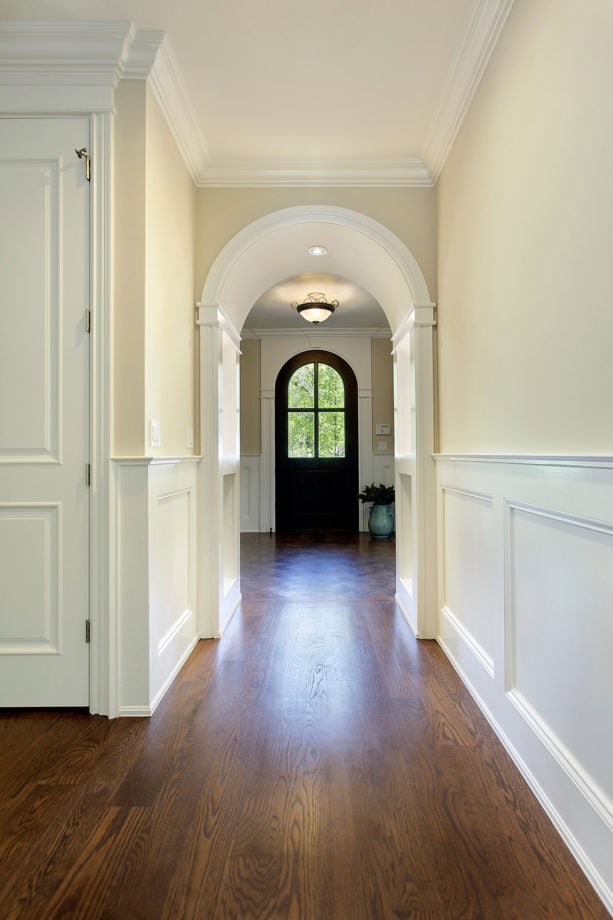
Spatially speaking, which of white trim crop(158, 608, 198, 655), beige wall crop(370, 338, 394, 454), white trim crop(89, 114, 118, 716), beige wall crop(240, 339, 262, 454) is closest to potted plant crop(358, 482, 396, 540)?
beige wall crop(370, 338, 394, 454)

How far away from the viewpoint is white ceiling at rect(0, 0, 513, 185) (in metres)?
1.95

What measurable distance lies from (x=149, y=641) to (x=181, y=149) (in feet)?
7.64

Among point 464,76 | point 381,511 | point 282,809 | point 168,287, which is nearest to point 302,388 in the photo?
point 381,511

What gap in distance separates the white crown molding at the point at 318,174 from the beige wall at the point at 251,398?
4.16 m

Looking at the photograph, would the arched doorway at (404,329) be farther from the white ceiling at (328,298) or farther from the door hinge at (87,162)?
the white ceiling at (328,298)

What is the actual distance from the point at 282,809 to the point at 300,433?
5.90 meters

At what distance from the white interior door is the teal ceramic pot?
15.9 feet

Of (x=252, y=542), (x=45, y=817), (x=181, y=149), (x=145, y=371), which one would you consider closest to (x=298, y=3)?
(x=181, y=149)

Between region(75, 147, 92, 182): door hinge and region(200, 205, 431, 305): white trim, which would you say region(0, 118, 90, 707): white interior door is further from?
region(200, 205, 431, 305): white trim

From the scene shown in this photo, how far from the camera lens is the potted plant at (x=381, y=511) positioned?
21.7 ft

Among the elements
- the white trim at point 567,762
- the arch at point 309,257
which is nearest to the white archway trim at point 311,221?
the arch at point 309,257

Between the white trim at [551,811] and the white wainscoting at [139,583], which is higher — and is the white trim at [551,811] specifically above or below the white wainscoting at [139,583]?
below

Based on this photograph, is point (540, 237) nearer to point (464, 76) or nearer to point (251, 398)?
point (464, 76)

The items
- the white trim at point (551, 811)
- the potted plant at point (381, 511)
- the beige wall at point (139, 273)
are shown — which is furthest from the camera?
the potted plant at point (381, 511)
